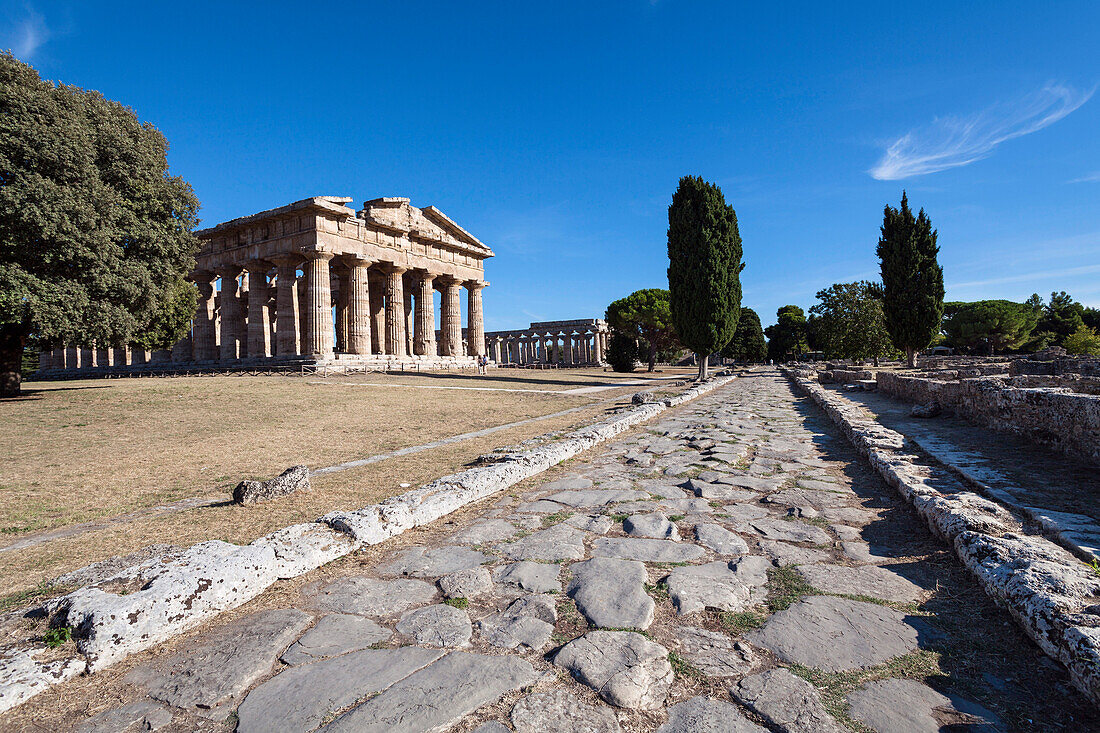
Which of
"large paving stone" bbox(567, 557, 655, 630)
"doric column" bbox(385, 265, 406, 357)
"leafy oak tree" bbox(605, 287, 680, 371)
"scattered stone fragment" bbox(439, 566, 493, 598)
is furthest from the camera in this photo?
"leafy oak tree" bbox(605, 287, 680, 371)

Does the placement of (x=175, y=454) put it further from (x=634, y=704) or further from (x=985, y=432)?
(x=985, y=432)

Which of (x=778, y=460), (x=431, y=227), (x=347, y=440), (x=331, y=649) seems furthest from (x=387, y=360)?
(x=331, y=649)

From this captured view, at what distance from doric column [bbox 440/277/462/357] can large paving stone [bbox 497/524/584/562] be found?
36.3 m

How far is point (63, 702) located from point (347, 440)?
719 cm

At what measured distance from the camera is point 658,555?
3.32 metres

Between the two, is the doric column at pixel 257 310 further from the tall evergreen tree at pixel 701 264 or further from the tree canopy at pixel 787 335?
the tree canopy at pixel 787 335

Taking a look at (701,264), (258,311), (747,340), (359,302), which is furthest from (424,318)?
(747,340)

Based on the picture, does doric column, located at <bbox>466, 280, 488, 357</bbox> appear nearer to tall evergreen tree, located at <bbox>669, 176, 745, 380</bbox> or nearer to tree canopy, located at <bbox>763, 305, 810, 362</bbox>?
tall evergreen tree, located at <bbox>669, 176, 745, 380</bbox>

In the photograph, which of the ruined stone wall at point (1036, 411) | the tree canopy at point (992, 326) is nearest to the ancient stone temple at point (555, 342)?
the tree canopy at point (992, 326)

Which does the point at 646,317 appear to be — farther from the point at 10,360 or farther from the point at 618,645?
Result: the point at 618,645

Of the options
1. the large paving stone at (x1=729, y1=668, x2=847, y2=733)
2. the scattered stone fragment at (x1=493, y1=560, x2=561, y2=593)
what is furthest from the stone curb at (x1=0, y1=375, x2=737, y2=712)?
the large paving stone at (x1=729, y1=668, x2=847, y2=733)

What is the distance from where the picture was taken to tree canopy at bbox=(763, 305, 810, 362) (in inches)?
3071

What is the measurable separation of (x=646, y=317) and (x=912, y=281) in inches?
895

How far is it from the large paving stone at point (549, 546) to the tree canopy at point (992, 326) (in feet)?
245
